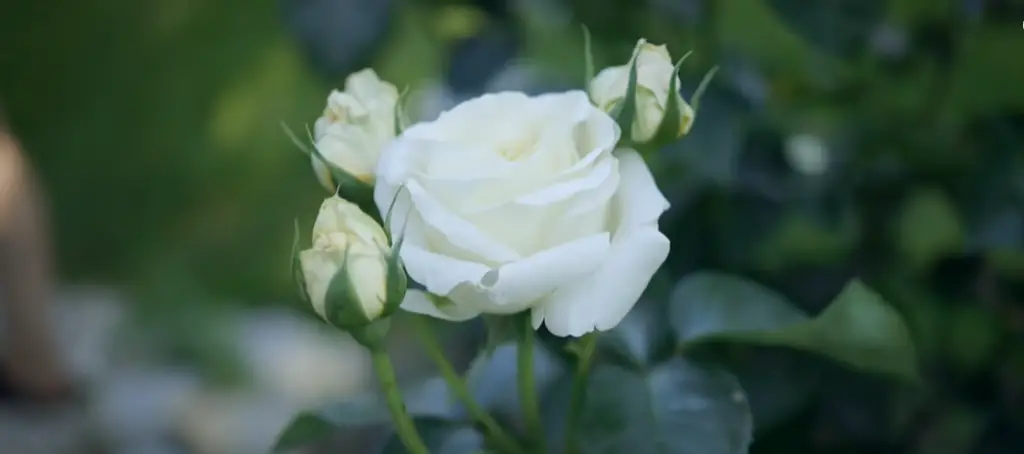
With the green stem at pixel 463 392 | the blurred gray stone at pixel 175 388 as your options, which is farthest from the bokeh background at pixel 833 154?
the blurred gray stone at pixel 175 388

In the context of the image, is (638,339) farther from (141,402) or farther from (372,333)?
(141,402)

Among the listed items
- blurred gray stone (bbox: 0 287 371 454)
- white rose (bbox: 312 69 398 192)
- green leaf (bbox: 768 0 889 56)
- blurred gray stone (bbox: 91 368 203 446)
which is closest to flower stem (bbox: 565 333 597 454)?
white rose (bbox: 312 69 398 192)

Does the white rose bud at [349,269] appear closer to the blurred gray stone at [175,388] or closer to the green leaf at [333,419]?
the green leaf at [333,419]

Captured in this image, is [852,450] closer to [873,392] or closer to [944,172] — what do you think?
[873,392]

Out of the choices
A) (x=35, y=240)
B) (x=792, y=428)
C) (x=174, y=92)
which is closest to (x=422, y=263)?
(x=792, y=428)

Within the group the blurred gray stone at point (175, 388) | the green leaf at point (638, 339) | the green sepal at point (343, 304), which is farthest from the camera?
the blurred gray stone at point (175, 388)

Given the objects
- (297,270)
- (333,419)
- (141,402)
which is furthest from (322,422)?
(141,402)

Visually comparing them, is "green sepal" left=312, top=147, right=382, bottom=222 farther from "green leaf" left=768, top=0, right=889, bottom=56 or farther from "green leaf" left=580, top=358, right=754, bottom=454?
"green leaf" left=768, top=0, right=889, bottom=56
